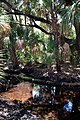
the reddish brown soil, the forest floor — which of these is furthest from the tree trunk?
the reddish brown soil

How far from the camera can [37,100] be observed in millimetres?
12930

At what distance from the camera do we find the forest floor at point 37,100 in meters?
11.0

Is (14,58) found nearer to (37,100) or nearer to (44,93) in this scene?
(44,93)

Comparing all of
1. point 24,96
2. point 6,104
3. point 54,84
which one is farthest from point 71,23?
point 6,104

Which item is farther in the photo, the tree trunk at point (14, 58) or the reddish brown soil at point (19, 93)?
the tree trunk at point (14, 58)

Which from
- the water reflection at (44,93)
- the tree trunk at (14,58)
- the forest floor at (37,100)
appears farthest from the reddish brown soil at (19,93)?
the tree trunk at (14,58)

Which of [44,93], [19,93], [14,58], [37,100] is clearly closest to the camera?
[37,100]

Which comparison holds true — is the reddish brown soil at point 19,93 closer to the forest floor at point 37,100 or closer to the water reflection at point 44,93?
the forest floor at point 37,100

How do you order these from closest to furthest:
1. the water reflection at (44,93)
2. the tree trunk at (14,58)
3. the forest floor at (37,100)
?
the forest floor at (37,100)
the water reflection at (44,93)
the tree trunk at (14,58)

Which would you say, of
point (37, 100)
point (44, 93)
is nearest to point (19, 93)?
point (44, 93)

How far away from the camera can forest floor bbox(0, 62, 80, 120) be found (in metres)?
11.0

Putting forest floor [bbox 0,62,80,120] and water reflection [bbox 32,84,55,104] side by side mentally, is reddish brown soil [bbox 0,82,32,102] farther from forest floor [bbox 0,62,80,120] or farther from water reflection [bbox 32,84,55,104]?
water reflection [bbox 32,84,55,104]

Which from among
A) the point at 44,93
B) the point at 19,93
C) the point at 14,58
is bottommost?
the point at 44,93

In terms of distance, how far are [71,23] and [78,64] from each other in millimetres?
4994
